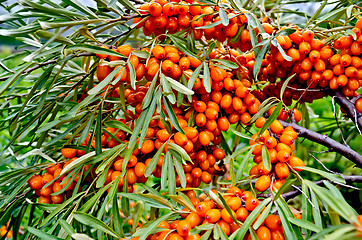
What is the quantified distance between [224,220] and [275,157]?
180 mm

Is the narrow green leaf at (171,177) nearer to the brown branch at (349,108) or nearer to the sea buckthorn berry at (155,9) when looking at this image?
the sea buckthorn berry at (155,9)

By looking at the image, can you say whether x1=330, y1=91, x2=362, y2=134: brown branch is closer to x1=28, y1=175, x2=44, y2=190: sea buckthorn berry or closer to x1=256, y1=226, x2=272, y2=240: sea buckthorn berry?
x1=256, y1=226, x2=272, y2=240: sea buckthorn berry

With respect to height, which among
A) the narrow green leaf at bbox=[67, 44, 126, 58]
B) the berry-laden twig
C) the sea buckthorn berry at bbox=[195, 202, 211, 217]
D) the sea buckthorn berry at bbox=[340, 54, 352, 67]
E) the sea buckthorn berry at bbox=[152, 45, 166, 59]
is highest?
the sea buckthorn berry at bbox=[340, 54, 352, 67]

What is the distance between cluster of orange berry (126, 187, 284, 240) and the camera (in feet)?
1.79

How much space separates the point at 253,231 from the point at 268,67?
1.57 ft

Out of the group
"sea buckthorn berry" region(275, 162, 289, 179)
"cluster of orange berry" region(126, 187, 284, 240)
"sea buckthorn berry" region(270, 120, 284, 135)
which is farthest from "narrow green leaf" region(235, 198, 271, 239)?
"sea buckthorn berry" region(270, 120, 284, 135)

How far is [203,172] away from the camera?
0.74 meters

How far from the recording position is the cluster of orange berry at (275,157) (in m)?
0.62

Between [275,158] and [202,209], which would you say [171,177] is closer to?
[202,209]

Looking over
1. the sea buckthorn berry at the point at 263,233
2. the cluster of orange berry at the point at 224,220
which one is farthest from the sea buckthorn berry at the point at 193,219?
the sea buckthorn berry at the point at 263,233

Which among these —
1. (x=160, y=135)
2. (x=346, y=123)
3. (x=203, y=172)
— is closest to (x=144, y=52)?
(x=160, y=135)

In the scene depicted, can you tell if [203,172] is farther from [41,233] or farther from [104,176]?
[41,233]

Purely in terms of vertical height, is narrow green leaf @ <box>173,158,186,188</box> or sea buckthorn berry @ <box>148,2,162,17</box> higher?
sea buckthorn berry @ <box>148,2,162,17</box>

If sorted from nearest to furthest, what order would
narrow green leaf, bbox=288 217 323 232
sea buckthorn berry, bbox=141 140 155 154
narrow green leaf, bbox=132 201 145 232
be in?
narrow green leaf, bbox=288 217 323 232
narrow green leaf, bbox=132 201 145 232
sea buckthorn berry, bbox=141 140 155 154
